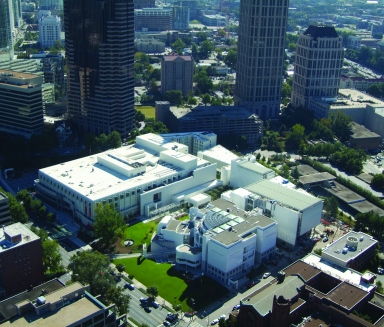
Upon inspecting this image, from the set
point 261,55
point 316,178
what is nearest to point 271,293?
point 316,178

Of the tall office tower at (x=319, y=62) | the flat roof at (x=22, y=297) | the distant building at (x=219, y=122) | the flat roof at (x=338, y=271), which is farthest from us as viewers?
the tall office tower at (x=319, y=62)

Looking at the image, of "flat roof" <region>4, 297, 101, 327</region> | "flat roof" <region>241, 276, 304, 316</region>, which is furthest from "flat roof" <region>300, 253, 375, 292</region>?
"flat roof" <region>4, 297, 101, 327</region>

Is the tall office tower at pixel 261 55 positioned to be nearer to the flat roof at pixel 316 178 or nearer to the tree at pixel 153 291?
the flat roof at pixel 316 178

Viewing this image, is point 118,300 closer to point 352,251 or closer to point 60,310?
point 60,310

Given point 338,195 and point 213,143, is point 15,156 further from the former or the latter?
point 338,195

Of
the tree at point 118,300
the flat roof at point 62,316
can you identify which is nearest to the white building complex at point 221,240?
the tree at point 118,300

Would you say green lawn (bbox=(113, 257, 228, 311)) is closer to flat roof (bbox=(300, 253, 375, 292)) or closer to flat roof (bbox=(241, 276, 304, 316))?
flat roof (bbox=(241, 276, 304, 316))
